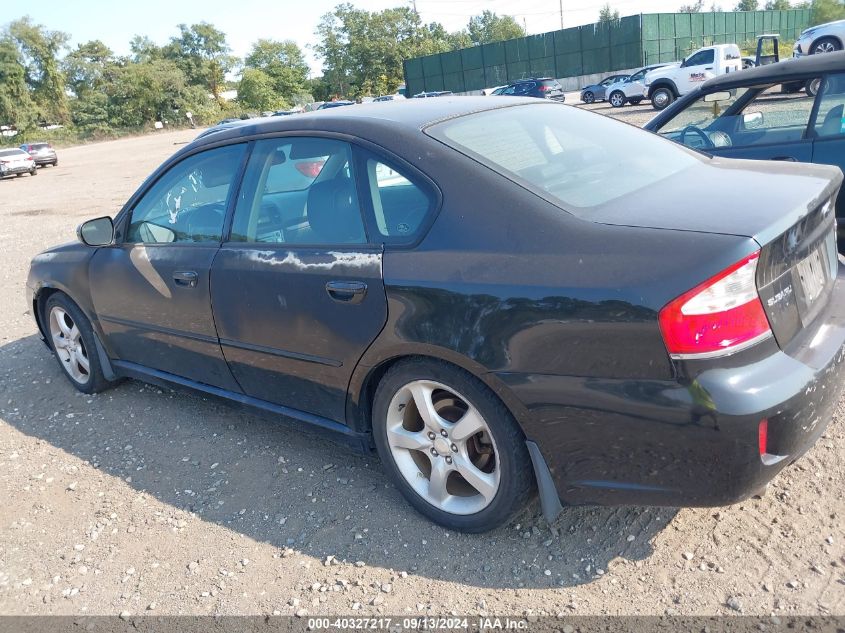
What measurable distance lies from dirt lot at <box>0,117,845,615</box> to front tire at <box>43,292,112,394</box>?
0.61 m

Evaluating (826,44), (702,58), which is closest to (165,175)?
(826,44)

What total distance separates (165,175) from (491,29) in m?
99.0

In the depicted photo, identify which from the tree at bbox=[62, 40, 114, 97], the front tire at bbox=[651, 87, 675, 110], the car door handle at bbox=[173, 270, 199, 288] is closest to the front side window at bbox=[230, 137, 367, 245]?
the car door handle at bbox=[173, 270, 199, 288]

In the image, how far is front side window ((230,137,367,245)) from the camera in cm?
292

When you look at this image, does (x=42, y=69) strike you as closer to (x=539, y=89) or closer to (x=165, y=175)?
(x=539, y=89)

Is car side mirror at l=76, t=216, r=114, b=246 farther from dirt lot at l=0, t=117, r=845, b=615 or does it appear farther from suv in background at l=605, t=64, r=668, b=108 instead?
suv in background at l=605, t=64, r=668, b=108

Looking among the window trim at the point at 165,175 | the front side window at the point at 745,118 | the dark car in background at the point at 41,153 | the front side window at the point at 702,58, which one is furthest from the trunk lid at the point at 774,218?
the dark car in background at the point at 41,153

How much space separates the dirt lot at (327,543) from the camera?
2.42m

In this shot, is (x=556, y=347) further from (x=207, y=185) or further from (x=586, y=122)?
(x=207, y=185)

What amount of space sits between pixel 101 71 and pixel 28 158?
5510cm

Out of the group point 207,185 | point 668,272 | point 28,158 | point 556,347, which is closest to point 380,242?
point 556,347

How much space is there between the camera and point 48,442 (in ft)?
13.4

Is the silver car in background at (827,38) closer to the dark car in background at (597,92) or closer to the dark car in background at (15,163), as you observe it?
the dark car in background at (597,92)

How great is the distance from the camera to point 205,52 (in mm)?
83875
